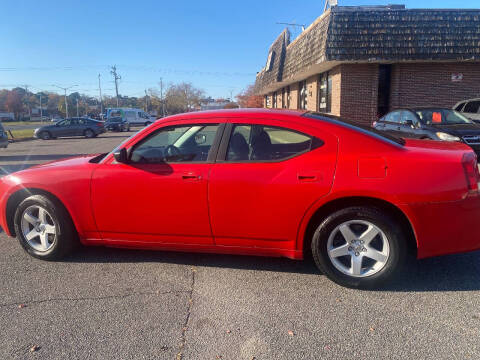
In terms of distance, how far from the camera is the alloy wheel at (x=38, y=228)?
396 cm

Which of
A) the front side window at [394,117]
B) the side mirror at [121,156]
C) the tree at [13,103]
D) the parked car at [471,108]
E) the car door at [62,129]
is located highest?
the tree at [13,103]

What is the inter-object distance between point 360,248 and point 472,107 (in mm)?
10434

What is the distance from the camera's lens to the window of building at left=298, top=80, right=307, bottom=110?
21.8 m

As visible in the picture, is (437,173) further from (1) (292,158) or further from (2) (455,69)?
(2) (455,69)

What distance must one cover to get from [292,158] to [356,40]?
1226 cm

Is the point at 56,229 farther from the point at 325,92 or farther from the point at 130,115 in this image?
the point at 130,115

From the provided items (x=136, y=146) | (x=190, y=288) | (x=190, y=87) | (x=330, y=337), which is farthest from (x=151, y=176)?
(x=190, y=87)

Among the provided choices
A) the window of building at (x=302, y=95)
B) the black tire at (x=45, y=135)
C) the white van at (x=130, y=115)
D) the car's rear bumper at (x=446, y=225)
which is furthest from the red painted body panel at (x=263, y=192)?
the white van at (x=130, y=115)

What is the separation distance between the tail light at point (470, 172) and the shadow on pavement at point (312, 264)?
0.91 meters

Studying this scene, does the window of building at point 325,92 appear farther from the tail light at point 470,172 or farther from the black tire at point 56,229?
the black tire at point 56,229

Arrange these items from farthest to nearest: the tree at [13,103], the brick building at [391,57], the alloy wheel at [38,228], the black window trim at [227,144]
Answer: the tree at [13,103] < the brick building at [391,57] < the alloy wheel at [38,228] < the black window trim at [227,144]

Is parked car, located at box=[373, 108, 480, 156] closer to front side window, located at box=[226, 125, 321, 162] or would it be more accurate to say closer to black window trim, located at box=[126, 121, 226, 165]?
front side window, located at box=[226, 125, 321, 162]

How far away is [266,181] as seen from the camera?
3.28 metres

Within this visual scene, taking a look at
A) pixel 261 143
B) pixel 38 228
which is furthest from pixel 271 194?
pixel 38 228
